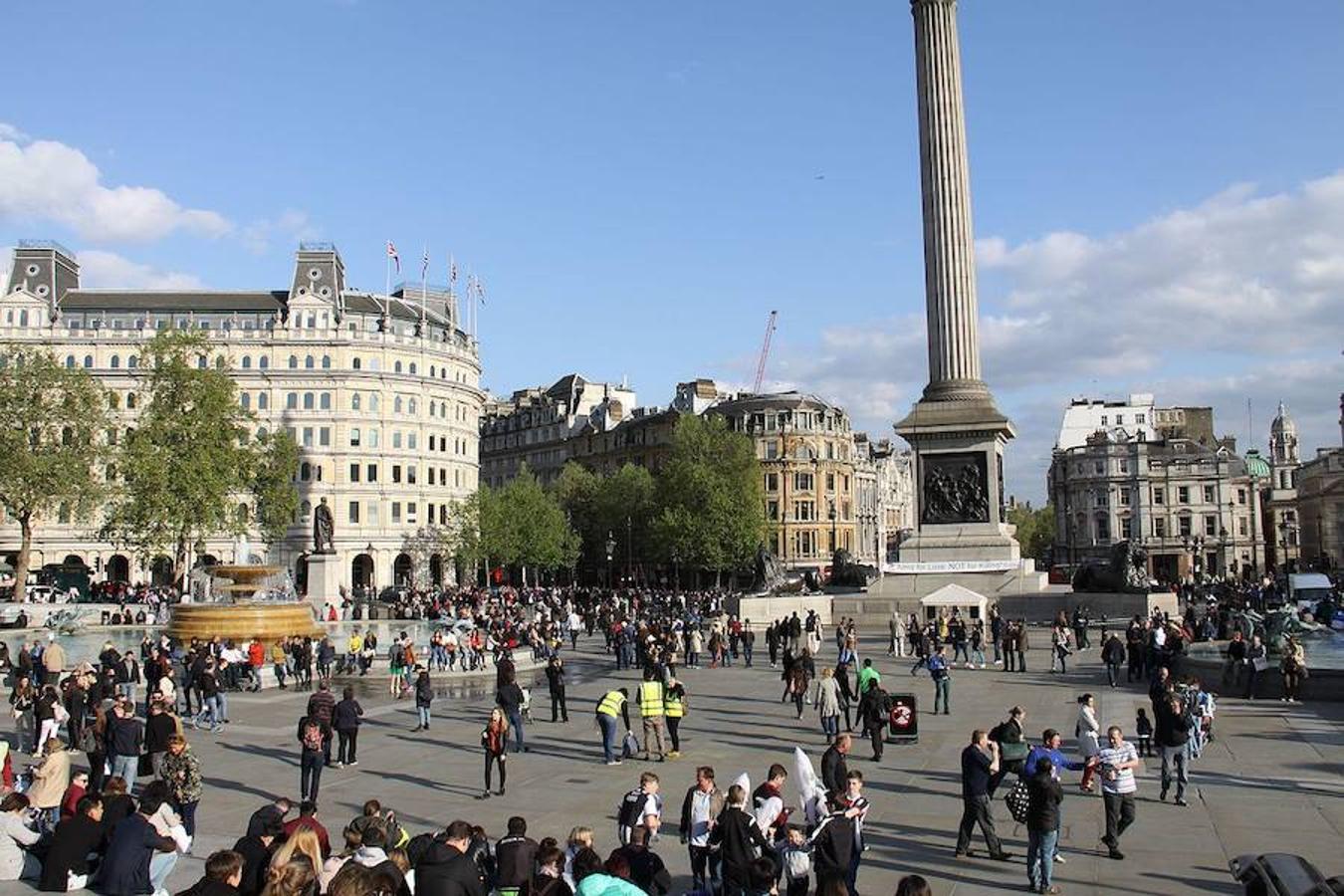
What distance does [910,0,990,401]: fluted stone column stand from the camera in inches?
1772

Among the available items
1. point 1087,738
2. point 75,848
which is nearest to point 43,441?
point 75,848

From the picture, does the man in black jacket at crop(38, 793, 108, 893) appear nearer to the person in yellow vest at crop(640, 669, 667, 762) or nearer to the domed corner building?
the person in yellow vest at crop(640, 669, 667, 762)

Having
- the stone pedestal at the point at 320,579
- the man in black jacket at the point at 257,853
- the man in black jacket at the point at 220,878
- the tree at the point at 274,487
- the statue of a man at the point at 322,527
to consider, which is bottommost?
the man in black jacket at the point at 257,853

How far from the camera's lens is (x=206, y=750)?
64.5 feet

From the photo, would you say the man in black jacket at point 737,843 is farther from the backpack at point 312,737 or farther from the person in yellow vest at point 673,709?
the person in yellow vest at point 673,709

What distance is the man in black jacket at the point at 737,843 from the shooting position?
962 cm

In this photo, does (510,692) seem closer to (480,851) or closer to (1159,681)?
(480,851)

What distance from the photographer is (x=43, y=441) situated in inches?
2539

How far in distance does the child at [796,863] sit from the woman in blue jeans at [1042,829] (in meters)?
2.34

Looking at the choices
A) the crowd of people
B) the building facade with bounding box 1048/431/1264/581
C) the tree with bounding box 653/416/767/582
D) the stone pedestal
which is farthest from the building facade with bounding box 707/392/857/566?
the crowd of people

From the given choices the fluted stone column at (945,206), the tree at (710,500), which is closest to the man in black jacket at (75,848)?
the fluted stone column at (945,206)

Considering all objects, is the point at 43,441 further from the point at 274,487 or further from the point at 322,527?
the point at 322,527

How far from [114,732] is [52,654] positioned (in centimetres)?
1045

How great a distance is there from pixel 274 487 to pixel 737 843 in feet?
222
